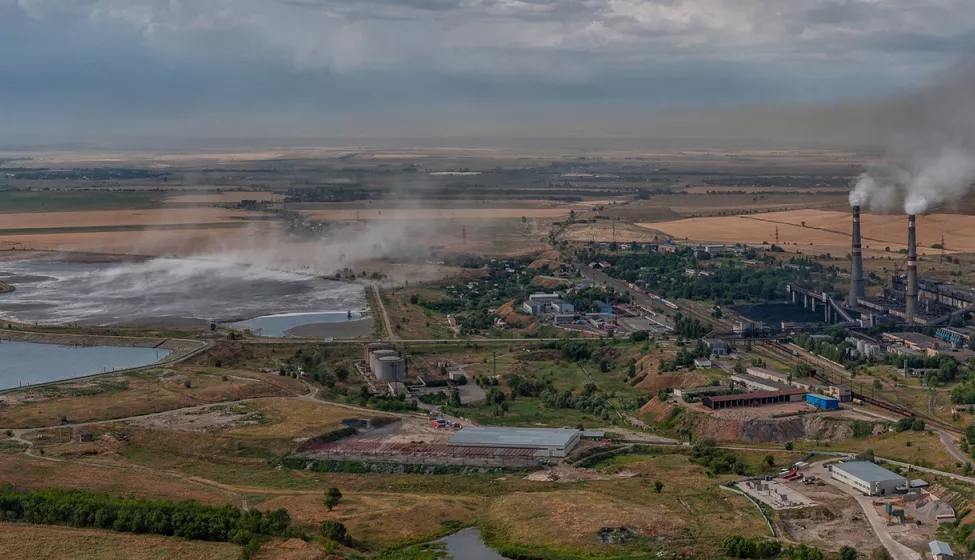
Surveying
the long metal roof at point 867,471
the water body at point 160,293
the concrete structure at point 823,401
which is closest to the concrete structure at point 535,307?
the water body at point 160,293

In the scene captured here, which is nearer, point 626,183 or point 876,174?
point 876,174

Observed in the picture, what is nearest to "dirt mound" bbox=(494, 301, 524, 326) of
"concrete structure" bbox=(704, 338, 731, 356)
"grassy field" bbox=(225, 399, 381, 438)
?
"concrete structure" bbox=(704, 338, 731, 356)

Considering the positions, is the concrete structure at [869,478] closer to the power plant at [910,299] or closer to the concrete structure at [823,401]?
the concrete structure at [823,401]

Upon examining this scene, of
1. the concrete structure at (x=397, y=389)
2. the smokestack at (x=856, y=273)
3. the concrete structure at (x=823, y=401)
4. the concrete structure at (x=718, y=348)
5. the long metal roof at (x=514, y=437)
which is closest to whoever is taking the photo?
the long metal roof at (x=514, y=437)

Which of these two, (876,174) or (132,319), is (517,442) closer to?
(132,319)

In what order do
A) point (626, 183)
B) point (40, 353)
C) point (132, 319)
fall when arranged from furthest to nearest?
point (626, 183), point (132, 319), point (40, 353)


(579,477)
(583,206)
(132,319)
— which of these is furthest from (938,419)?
(583,206)
